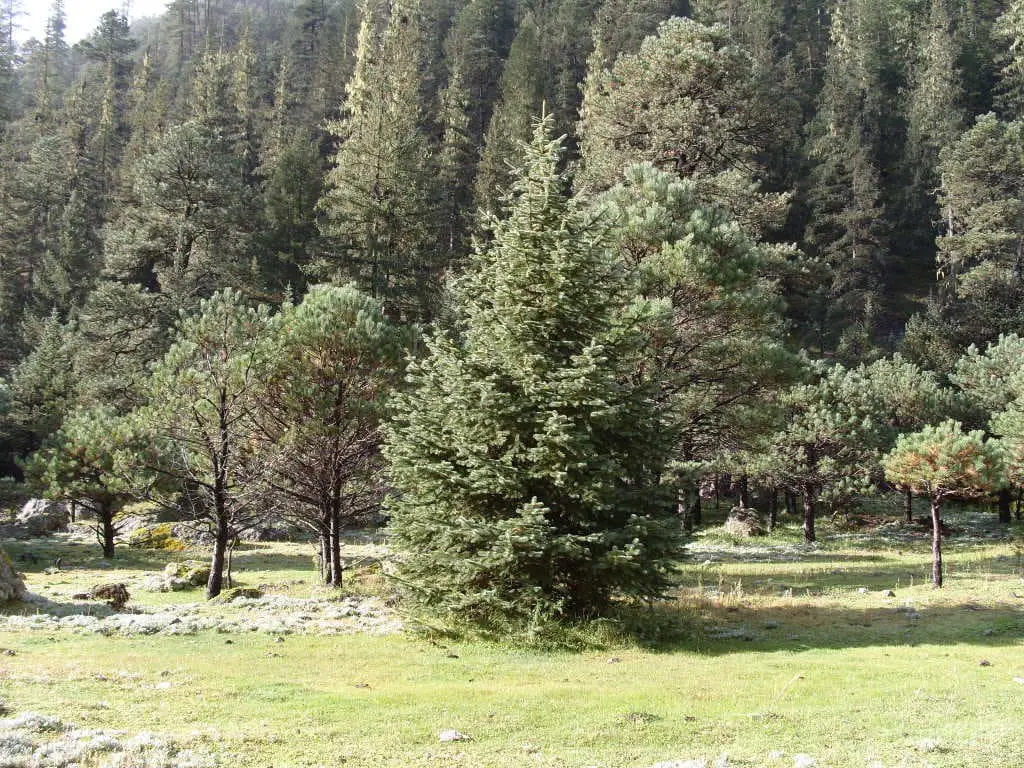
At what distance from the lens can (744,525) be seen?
35.8m

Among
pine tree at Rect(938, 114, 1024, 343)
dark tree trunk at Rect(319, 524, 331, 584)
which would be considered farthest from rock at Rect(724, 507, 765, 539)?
pine tree at Rect(938, 114, 1024, 343)

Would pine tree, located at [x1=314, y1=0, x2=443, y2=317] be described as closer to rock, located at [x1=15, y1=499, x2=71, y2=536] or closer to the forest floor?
rock, located at [x1=15, y1=499, x2=71, y2=536]

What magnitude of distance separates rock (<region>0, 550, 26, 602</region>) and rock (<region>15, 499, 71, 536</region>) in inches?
939

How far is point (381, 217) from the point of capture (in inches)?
1944

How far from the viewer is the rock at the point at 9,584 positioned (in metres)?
18.3

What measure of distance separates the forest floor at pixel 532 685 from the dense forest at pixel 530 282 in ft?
7.34

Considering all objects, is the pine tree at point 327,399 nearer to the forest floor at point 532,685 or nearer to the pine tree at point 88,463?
the forest floor at point 532,685

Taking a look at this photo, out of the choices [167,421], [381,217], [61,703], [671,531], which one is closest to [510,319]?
[671,531]

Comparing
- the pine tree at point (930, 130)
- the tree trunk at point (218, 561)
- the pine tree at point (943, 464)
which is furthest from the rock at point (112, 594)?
the pine tree at point (930, 130)

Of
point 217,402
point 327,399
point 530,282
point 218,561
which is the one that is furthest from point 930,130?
point 218,561

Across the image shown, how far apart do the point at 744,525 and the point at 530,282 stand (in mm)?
24502

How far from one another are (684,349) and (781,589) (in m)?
7.64

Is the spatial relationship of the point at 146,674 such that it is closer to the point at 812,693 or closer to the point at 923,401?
the point at 812,693

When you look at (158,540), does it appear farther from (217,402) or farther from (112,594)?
(217,402)
